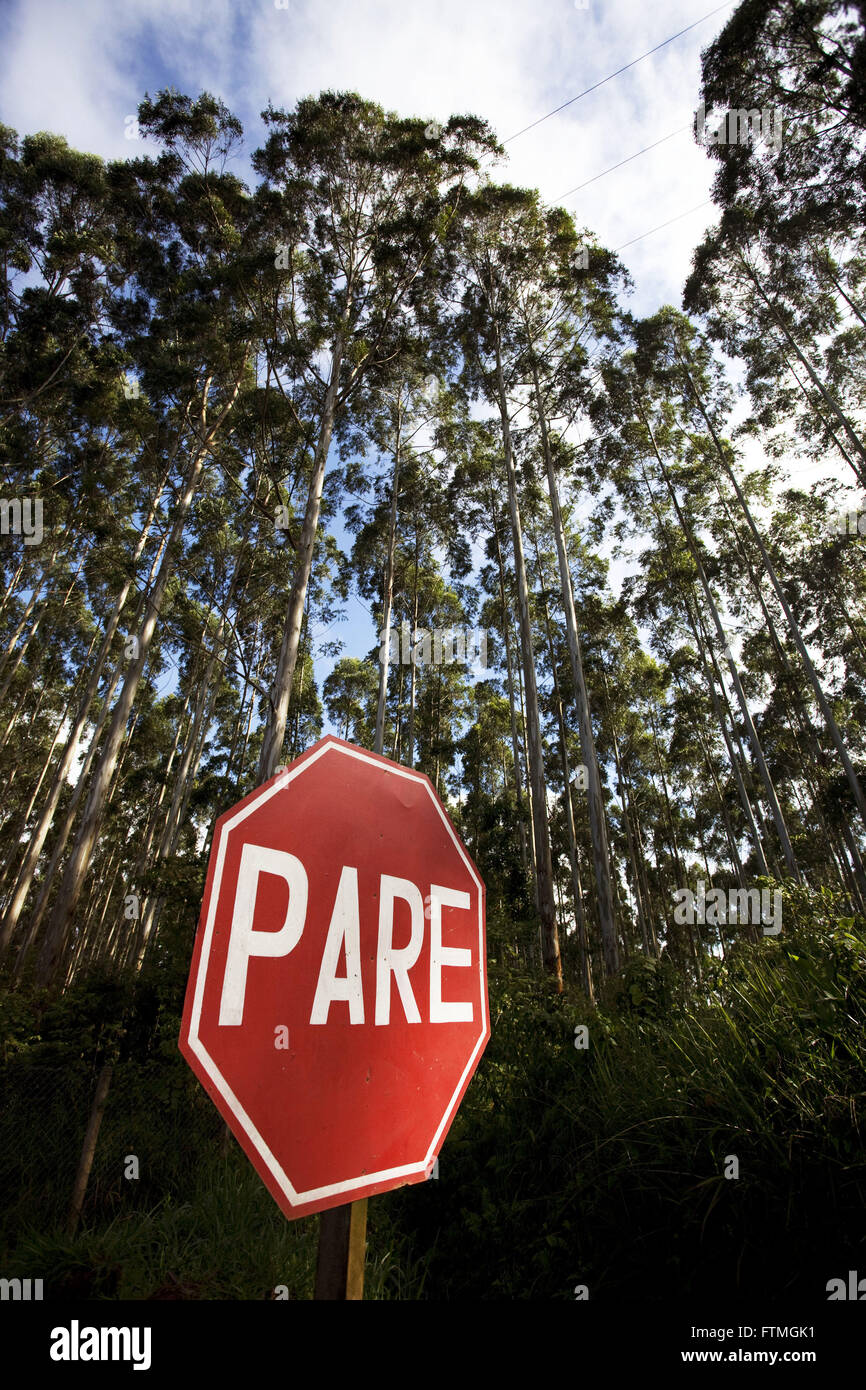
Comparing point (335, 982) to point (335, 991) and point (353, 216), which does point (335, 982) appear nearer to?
point (335, 991)

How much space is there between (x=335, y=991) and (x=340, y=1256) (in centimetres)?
39

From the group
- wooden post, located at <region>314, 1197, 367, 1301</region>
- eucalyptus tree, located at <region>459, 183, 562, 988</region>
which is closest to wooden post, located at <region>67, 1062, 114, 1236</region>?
wooden post, located at <region>314, 1197, 367, 1301</region>

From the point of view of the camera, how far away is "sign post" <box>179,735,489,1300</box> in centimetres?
80

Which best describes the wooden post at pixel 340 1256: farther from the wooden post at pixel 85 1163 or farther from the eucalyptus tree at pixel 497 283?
the eucalyptus tree at pixel 497 283

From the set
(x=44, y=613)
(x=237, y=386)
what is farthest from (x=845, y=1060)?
(x=44, y=613)

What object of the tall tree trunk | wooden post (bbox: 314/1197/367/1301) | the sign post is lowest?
wooden post (bbox: 314/1197/367/1301)

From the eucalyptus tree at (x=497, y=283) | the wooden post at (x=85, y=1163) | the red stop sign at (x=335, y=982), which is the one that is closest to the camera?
the red stop sign at (x=335, y=982)

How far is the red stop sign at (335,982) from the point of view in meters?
0.80

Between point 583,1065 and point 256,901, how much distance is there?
4.25 metres

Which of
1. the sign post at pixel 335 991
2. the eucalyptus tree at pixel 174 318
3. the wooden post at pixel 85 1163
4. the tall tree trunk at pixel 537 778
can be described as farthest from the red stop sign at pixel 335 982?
the eucalyptus tree at pixel 174 318

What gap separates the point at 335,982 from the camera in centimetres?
96

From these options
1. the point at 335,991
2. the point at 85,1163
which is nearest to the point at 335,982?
the point at 335,991

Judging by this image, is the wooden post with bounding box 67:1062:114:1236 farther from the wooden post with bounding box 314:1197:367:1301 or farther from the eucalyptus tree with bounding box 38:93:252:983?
the eucalyptus tree with bounding box 38:93:252:983

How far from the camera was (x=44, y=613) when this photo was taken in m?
17.6
